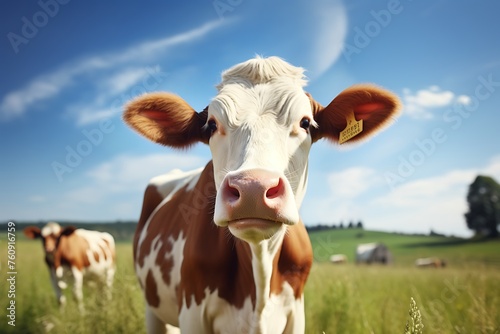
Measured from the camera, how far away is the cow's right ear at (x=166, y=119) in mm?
3230

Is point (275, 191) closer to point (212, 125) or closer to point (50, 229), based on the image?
point (212, 125)

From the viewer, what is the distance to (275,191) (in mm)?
2117

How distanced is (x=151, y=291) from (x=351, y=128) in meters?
2.72

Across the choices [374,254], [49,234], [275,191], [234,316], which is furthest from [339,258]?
[275,191]

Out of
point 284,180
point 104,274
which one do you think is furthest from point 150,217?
point 104,274

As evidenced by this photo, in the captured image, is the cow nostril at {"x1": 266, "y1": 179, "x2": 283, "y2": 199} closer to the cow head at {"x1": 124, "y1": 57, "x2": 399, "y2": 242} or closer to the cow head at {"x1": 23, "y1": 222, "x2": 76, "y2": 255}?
the cow head at {"x1": 124, "y1": 57, "x2": 399, "y2": 242}

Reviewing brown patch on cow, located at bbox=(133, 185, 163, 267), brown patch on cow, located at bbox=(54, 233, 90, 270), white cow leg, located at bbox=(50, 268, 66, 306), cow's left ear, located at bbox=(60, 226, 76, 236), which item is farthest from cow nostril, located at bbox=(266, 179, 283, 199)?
cow's left ear, located at bbox=(60, 226, 76, 236)

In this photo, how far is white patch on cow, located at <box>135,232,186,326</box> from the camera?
3.58 metres

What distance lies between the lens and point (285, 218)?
82.5 inches

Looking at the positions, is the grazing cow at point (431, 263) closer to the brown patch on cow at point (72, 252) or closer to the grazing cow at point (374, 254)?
the grazing cow at point (374, 254)

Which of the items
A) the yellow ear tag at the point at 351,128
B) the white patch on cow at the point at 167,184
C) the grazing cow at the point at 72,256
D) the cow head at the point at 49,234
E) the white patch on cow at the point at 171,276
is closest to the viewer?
the yellow ear tag at the point at 351,128

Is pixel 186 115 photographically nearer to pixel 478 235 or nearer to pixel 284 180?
pixel 284 180

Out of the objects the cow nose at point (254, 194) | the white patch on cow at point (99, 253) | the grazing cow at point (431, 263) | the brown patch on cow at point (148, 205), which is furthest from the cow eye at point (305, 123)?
the grazing cow at point (431, 263)

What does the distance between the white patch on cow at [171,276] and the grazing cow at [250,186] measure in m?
0.02
